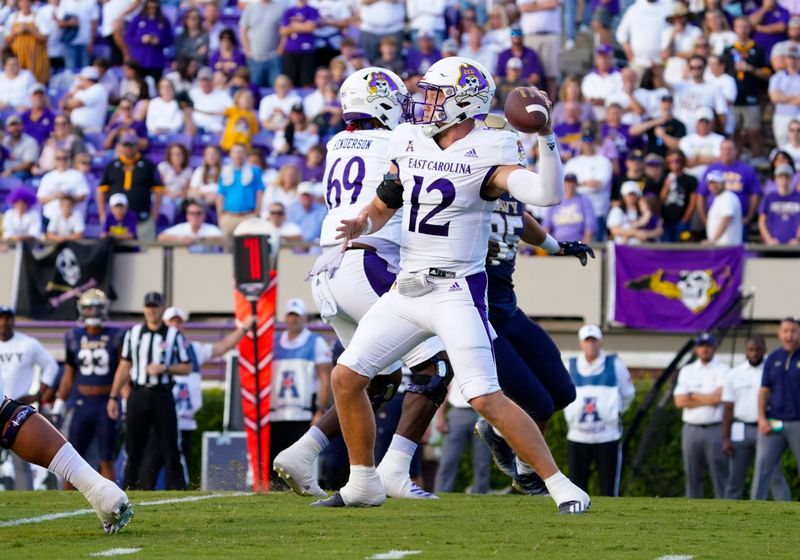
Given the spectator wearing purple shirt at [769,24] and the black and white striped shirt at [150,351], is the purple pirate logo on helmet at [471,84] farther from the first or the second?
the spectator wearing purple shirt at [769,24]

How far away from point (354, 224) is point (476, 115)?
2.27 ft

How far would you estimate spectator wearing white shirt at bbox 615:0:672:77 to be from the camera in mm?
17609

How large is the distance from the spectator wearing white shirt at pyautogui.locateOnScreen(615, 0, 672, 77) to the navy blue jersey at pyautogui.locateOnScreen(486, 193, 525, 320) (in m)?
10.4

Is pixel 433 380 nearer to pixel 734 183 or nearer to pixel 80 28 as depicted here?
pixel 734 183

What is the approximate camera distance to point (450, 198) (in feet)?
20.9

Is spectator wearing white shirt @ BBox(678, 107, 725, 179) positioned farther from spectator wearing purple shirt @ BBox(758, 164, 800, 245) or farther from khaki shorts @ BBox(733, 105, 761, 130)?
khaki shorts @ BBox(733, 105, 761, 130)

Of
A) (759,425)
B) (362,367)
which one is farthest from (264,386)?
(362,367)

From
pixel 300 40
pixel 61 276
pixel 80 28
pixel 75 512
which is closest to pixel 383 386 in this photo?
pixel 75 512

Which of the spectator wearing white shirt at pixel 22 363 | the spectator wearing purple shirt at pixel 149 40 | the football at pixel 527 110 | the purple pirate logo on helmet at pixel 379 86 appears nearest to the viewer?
the football at pixel 527 110

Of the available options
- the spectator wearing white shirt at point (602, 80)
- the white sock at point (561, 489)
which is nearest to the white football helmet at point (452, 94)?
the white sock at point (561, 489)

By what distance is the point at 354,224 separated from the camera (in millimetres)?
6465

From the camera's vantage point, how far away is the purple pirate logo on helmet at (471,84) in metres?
6.43

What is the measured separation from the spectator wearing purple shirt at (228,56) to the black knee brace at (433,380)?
462 inches

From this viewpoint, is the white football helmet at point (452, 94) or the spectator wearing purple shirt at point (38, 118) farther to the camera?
the spectator wearing purple shirt at point (38, 118)
